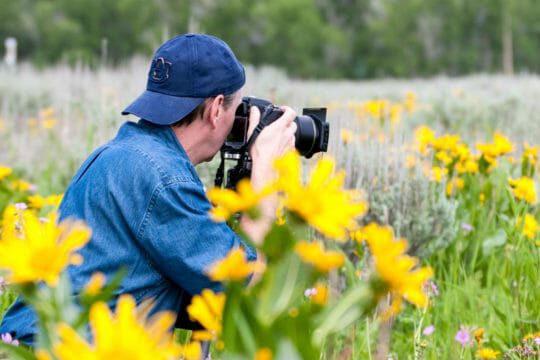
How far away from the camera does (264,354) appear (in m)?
0.58

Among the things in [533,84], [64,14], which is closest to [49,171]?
[533,84]

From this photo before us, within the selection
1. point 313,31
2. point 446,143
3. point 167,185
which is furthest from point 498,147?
point 313,31

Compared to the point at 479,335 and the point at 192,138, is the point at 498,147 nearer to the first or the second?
the point at 479,335

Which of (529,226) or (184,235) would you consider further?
(529,226)

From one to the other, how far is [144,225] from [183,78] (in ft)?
1.40

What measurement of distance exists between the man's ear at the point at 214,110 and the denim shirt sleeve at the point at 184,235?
277mm

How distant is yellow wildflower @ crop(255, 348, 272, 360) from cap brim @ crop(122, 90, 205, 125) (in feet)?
3.45

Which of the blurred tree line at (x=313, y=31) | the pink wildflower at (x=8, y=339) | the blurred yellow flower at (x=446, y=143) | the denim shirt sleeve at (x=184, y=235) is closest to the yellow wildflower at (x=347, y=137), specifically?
the blurred yellow flower at (x=446, y=143)

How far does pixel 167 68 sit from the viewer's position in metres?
1.63

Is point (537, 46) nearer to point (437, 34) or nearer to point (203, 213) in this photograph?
point (437, 34)

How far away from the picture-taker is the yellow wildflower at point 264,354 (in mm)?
579

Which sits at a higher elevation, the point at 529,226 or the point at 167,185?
the point at 167,185

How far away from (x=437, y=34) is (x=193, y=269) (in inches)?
1618

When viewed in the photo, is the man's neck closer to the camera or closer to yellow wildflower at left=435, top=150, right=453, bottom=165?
the camera
